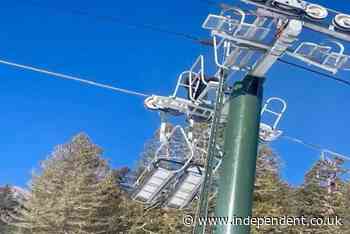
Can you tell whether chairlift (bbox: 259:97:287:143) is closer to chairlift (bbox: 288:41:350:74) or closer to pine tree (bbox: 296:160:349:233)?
chairlift (bbox: 288:41:350:74)

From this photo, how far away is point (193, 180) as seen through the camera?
5.68 m

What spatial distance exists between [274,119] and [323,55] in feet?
4.64

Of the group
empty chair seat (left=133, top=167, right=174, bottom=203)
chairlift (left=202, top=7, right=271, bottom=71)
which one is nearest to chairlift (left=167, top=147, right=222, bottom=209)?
empty chair seat (left=133, top=167, right=174, bottom=203)

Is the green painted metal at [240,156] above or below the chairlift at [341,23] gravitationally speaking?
below

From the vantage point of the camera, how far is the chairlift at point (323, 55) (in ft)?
15.8

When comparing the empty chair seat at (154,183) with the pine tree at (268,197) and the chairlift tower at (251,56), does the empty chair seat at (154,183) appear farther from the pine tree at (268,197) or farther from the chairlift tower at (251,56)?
the pine tree at (268,197)

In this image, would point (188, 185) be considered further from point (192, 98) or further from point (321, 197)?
point (321, 197)

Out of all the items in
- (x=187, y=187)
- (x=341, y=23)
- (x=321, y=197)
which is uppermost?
(x=321, y=197)

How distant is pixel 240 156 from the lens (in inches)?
187

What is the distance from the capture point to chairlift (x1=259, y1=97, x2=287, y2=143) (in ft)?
19.6

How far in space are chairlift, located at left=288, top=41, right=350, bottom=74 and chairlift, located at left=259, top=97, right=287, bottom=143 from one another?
1170 mm

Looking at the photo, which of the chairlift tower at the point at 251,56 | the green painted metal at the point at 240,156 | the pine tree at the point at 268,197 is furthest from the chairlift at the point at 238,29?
the pine tree at the point at 268,197

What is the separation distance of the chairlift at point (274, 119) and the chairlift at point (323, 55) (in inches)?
46.1

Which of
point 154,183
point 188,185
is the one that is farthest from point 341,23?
point 154,183
